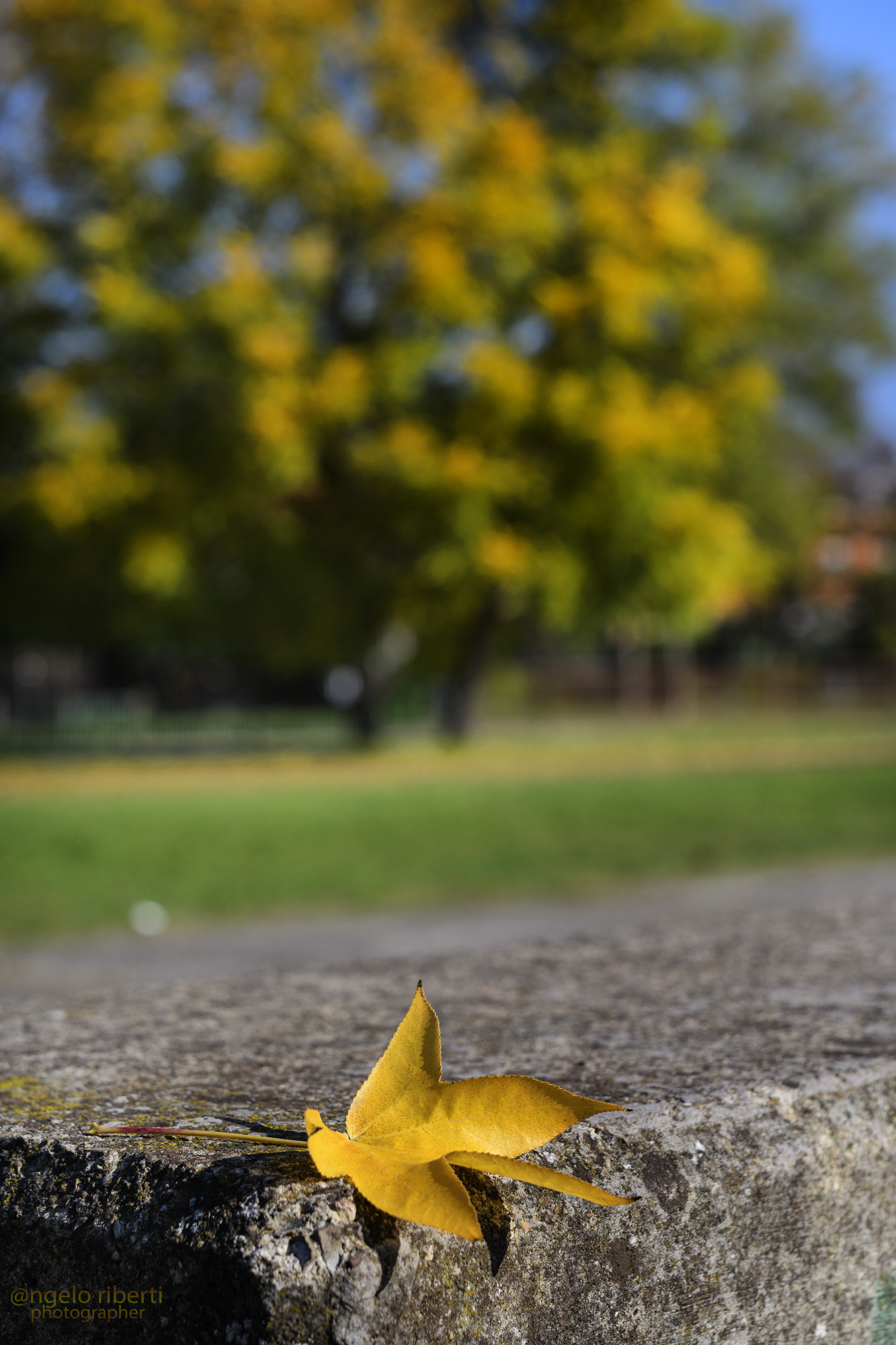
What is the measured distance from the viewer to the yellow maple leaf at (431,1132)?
2.63 feet

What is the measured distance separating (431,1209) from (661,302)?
68.5 feet

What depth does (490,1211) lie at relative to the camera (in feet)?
2.77

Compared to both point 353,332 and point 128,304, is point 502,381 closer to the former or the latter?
point 353,332

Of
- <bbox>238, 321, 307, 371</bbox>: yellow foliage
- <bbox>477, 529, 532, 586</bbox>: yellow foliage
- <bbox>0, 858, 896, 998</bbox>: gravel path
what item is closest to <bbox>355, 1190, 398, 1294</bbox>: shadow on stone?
<bbox>0, 858, 896, 998</bbox>: gravel path

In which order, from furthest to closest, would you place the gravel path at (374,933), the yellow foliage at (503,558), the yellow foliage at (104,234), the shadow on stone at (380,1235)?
the yellow foliage at (104,234) → the yellow foliage at (503,558) → the gravel path at (374,933) → the shadow on stone at (380,1235)

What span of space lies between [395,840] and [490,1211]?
1018 centimetres

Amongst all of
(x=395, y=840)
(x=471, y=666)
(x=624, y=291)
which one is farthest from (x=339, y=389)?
(x=395, y=840)

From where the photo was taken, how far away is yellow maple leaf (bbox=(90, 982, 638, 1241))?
800 mm

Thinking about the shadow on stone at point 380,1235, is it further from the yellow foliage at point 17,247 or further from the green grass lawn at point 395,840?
the yellow foliage at point 17,247

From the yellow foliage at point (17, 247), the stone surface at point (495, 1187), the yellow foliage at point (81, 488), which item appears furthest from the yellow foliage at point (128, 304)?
the stone surface at point (495, 1187)

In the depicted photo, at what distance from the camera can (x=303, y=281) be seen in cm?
1942

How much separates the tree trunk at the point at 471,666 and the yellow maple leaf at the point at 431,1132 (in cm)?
2045

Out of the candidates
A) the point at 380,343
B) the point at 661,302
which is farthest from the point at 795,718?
the point at 380,343

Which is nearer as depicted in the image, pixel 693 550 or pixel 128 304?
pixel 128 304
